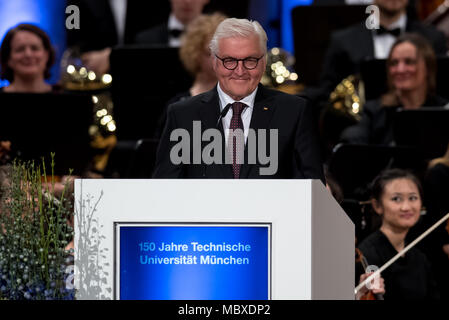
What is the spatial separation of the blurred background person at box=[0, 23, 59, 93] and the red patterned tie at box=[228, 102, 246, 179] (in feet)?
6.89

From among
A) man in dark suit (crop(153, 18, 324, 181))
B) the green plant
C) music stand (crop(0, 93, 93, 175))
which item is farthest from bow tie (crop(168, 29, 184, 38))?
the green plant

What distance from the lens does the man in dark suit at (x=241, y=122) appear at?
2.55 metres

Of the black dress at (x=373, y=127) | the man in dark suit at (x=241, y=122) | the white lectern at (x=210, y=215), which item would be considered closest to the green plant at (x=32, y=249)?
the white lectern at (x=210, y=215)

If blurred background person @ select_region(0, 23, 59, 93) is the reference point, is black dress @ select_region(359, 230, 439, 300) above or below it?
below

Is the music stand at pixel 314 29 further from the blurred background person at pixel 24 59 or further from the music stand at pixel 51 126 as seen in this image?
the music stand at pixel 51 126

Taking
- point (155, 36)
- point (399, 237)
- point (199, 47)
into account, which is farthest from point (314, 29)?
point (399, 237)

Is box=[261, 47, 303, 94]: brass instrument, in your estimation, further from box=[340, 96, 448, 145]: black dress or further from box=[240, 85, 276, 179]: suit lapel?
box=[240, 85, 276, 179]: suit lapel

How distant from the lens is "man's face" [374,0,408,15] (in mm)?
5176

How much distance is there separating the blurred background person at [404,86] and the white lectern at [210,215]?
2687 millimetres

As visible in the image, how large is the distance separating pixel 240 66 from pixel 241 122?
16 cm
